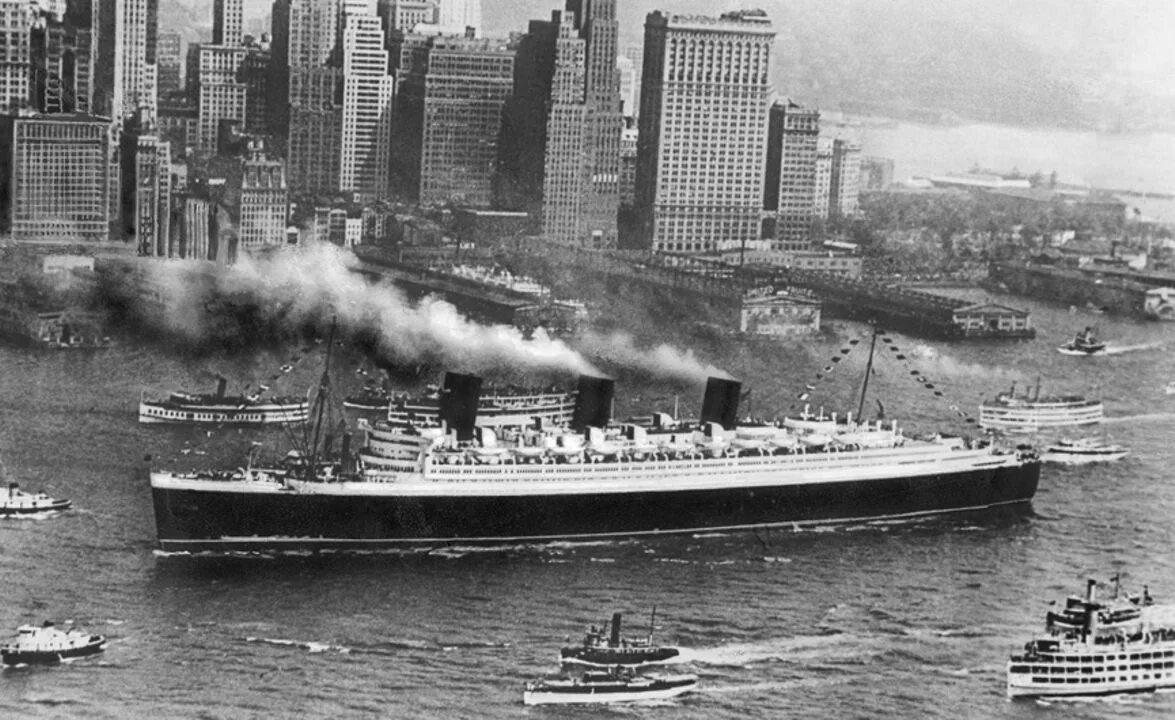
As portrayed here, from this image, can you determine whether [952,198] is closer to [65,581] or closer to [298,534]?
[298,534]

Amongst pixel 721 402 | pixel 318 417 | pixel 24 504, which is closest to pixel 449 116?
pixel 721 402

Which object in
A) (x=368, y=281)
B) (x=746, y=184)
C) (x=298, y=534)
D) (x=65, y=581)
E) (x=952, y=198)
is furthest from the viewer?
(x=746, y=184)

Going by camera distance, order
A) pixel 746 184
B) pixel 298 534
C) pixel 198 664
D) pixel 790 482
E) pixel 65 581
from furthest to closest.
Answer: pixel 746 184 → pixel 790 482 → pixel 298 534 → pixel 65 581 → pixel 198 664

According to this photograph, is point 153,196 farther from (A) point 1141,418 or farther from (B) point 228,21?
(A) point 1141,418

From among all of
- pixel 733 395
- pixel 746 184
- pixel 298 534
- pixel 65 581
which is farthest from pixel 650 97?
pixel 65 581

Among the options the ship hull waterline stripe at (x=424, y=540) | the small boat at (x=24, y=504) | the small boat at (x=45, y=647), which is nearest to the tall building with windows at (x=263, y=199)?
the small boat at (x=24, y=504)

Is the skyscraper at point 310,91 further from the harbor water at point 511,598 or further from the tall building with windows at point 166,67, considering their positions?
the harbor water at point 511,598

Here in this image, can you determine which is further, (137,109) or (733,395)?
(137,109)

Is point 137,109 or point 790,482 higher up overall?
point 137,109
